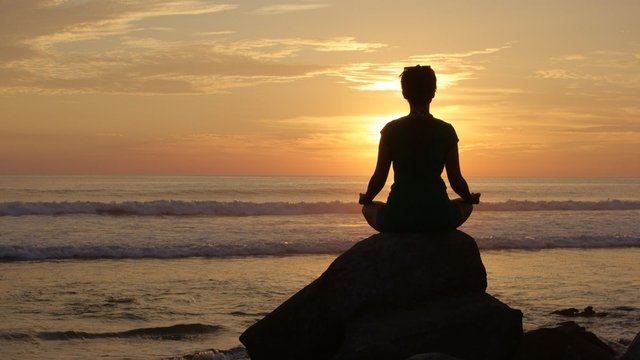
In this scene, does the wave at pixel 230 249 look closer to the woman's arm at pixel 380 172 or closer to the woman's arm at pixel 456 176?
the woman's arm at pixel 380 172

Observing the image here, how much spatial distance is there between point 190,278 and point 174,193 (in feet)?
144

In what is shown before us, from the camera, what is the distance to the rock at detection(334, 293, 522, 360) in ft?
21.9

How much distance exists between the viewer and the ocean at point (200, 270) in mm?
11438

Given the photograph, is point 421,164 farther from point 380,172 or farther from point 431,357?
point 431,357

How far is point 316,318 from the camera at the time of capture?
A: 720 cm

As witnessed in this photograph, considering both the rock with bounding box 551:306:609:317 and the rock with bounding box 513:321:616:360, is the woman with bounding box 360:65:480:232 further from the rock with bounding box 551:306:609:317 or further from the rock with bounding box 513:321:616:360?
the rock with bounding box 551:306:609:317

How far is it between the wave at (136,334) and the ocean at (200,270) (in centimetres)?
2

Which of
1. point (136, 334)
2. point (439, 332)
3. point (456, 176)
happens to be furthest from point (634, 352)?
point (136, 334)

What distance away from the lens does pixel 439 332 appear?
676 cm

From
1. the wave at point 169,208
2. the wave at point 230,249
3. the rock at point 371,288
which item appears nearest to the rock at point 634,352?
the rock at point 371,288

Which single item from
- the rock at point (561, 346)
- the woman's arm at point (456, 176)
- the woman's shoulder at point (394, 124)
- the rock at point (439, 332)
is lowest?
the rock at point (561, 346)

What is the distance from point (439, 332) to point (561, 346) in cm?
162

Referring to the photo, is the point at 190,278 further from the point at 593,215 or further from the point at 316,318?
the point at 593,215

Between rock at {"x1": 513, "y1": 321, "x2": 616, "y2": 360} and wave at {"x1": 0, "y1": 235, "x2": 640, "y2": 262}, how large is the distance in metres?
14.8
